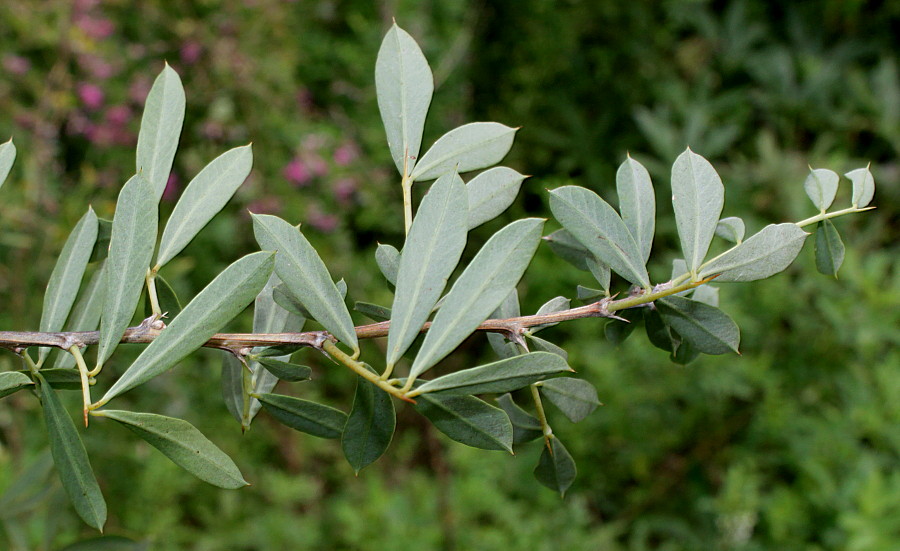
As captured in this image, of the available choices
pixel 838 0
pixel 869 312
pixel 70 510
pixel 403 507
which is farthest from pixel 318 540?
pixel 838 0

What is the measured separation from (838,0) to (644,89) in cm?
51

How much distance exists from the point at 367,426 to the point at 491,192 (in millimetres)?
135

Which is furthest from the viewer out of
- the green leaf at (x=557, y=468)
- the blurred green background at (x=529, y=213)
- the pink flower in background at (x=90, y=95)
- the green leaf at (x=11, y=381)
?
the pink flower in background at (x=90, y=95)

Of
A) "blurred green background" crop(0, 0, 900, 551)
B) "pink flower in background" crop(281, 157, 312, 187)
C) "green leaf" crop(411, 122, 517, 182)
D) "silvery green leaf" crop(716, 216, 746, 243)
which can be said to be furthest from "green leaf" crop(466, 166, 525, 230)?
"pink flower in background" crop(281, 157, 312, 187)

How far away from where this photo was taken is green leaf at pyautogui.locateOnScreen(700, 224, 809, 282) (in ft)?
1.04

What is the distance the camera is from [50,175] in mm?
1394

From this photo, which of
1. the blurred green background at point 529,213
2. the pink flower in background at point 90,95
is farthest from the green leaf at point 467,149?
the pink flower in background at point 90,95

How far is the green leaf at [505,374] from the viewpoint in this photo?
28 centimetres

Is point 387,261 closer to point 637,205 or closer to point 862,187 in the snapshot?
point 637,205

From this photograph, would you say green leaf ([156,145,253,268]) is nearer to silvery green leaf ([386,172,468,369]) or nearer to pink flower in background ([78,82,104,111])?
silvery green leaf ([386,172,468,369])

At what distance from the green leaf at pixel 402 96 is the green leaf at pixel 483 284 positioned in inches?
3.7

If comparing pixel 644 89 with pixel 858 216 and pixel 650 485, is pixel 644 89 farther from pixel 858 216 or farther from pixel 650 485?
pixel 650 485

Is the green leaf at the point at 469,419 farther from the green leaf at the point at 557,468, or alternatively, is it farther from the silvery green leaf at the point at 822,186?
the silvery green leaf at the point at 822,186

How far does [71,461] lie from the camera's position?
1.02ft
